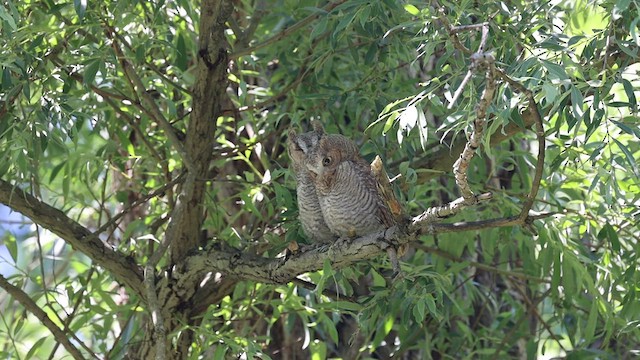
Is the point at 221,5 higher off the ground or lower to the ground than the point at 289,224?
higher

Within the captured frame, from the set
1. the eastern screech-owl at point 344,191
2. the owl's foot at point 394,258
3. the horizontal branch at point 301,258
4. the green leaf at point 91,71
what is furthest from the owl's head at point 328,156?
the green leaf at point 91,71

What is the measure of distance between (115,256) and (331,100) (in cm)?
85

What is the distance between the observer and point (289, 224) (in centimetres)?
313

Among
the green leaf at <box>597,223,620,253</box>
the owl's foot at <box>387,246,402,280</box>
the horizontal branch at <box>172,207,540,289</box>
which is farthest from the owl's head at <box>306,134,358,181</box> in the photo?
the green leaf at <box>597,223,620,253</box>

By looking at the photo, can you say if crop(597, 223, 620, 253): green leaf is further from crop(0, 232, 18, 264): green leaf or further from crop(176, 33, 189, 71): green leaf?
crop(0, 232, 18, 264): green leaf

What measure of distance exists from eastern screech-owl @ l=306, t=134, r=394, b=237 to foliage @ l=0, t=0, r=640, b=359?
115mm

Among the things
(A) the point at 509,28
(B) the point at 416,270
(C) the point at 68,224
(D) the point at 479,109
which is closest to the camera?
(D) the point at 479,109

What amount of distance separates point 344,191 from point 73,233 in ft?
2.85

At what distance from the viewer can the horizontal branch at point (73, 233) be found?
302 centimetres

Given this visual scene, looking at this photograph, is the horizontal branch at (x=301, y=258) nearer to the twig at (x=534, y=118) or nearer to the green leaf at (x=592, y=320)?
the twig at (x=534, y=118)

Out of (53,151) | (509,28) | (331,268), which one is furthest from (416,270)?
(53,151)

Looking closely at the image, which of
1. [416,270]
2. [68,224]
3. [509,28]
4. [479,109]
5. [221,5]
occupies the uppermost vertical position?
[221,5]

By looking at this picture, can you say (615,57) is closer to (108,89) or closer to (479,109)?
(479,109)

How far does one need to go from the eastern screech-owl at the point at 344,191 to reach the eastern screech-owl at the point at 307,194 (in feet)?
0.19
